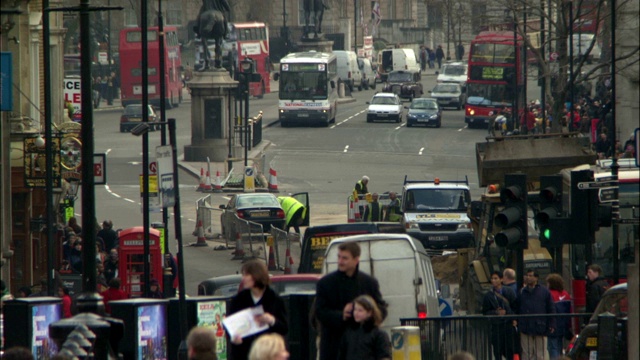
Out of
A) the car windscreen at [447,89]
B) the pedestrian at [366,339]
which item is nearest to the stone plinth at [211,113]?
the car windscreen at [447,89]

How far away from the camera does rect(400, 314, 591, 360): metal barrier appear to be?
50.7 feet

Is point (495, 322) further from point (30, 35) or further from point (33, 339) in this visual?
point (30, 35)

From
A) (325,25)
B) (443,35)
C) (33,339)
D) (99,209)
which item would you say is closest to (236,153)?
(99,209)

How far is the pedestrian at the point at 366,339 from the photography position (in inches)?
426

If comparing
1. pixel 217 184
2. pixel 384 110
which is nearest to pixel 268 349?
pixel 217 184

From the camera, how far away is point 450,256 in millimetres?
29484

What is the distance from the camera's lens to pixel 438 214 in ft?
108

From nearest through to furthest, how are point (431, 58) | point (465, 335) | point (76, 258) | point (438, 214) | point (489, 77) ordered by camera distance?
point (465, 335) < point (76, 258) < point (438, 214) < point (489, 77) < point (431, 58)

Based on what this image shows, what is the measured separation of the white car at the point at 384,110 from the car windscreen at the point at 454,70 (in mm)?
13513

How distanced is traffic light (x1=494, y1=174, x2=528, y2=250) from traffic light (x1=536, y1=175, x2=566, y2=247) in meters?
0.34

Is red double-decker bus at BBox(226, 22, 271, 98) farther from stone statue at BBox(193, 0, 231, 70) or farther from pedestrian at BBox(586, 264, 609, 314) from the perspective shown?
pedestrian at BBox(586, 264, 609, 314)

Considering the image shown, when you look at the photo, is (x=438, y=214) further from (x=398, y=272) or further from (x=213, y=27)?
(x=213, y=27)

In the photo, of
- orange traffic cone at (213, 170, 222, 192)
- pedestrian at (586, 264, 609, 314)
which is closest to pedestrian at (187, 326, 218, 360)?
pedestrian at (586, 264, 609, 314)

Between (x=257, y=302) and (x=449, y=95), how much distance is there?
67.8 meters
